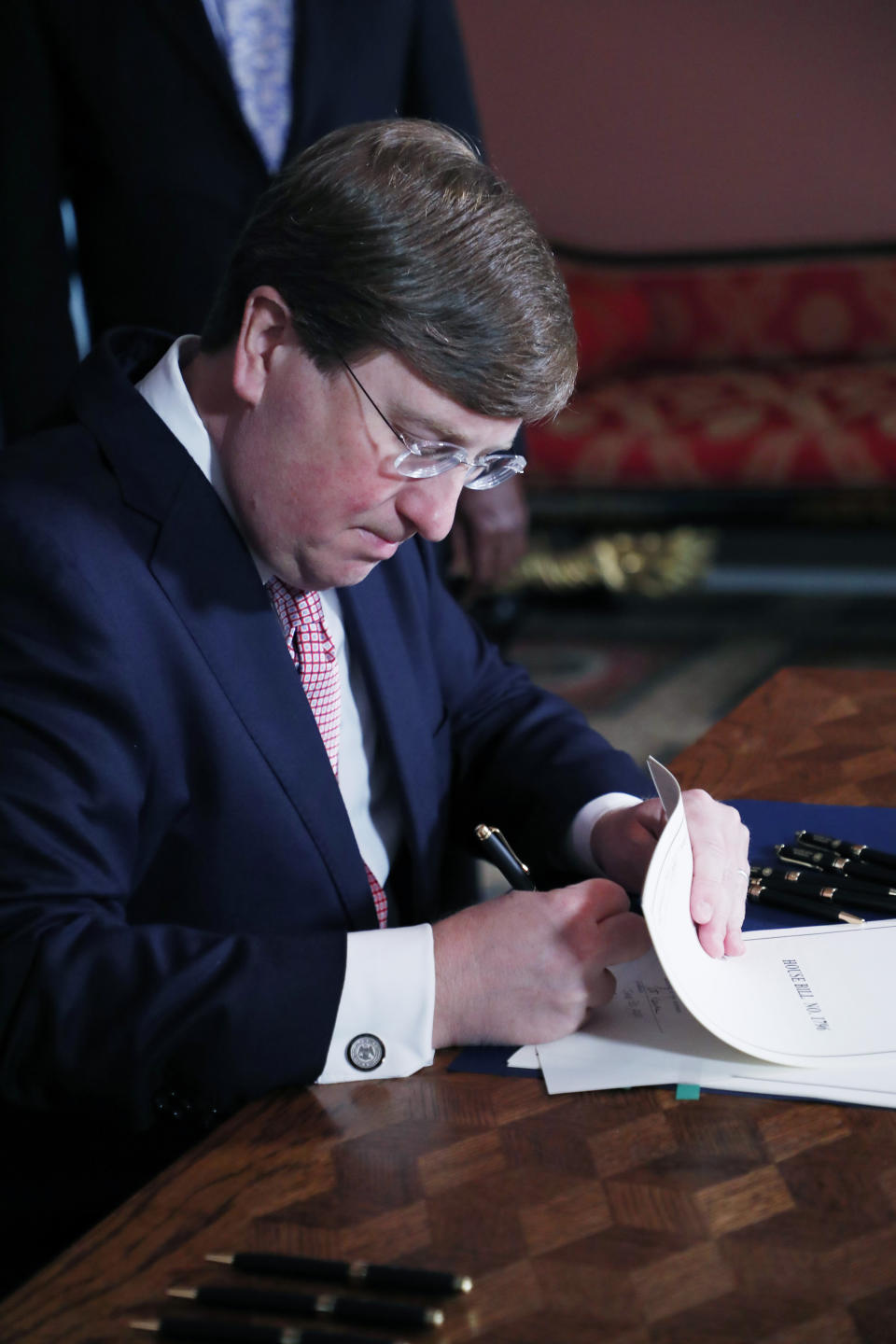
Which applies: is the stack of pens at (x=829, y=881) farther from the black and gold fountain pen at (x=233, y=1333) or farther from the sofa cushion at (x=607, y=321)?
the sofa cushion at (x=607, y=321)

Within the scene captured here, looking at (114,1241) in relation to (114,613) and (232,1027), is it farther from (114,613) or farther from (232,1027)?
(114,613)

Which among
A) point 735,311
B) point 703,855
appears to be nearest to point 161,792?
point 703,855

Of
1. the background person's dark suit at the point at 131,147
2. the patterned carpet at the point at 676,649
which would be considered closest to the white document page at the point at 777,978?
the background person's dark suit at the point at 131,147

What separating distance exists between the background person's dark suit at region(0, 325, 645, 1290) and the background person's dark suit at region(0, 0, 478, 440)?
2.31 feet

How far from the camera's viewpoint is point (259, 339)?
118cm

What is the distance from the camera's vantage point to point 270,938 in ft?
3.47

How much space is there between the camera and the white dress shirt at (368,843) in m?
1.01

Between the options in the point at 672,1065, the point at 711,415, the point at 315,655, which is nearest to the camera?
the point at 672,1065

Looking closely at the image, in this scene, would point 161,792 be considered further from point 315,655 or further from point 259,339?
point 259,339

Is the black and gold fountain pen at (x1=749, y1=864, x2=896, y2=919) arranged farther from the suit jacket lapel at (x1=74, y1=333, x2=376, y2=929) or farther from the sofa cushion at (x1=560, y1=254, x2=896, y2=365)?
the sofa cushion at (x1=560, y1=254, x2=896, y2=365)

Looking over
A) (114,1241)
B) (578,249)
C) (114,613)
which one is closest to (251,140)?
(114,613)

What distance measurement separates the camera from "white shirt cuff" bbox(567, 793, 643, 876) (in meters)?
1.41

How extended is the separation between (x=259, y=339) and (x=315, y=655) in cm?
35

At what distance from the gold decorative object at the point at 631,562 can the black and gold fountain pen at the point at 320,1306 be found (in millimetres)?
3830
